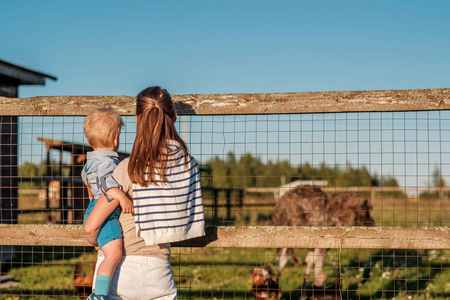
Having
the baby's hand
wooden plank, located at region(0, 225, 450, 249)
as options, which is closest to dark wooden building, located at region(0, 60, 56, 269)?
wooden plank, located at region(0, 225, 450, 249)

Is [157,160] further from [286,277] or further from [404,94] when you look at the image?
[286,277]

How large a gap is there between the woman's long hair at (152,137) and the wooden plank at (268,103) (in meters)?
0.79

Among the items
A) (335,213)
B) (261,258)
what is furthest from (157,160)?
(261,258)

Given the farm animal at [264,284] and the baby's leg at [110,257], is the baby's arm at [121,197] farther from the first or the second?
the farm animal at [264,284]

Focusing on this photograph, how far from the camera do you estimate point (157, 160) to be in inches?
102

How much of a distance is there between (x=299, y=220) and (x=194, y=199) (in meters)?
6.26

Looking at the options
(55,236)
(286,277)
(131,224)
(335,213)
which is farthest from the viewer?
→ (335,213)

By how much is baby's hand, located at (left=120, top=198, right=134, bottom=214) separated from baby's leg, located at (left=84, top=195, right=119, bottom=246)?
0.14 ft

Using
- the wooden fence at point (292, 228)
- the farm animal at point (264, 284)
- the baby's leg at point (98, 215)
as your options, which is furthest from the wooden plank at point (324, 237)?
the farm animal at point (264, 284)

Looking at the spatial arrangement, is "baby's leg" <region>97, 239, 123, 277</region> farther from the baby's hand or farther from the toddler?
the baby's hand

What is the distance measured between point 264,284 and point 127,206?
14.8 ft

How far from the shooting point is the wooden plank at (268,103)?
332 cm

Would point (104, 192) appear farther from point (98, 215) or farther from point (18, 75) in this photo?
point (18, 75)

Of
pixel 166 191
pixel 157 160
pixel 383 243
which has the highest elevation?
pixel 157 160
